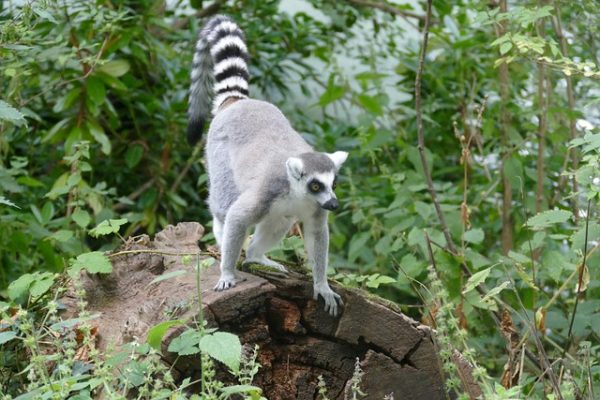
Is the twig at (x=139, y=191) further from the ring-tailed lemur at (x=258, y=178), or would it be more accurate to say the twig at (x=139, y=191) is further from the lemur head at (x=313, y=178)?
the lemur head at (x=313, y=178)

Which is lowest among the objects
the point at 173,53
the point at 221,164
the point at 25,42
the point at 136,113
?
the point at 136,113

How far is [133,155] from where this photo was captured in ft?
25.8

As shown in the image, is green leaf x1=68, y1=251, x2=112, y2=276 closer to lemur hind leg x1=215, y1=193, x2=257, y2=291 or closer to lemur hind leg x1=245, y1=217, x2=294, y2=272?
lemur hind leg x1=215, y1=193, x2=257, y2=291

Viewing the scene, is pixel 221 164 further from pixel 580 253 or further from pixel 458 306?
pixel 580 253

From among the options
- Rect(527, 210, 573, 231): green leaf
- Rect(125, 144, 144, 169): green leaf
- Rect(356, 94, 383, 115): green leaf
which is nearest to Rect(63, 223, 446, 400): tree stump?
Rect(527, 210, 573, 231): green leaf

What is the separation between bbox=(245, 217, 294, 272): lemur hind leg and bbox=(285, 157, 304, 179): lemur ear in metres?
0.37

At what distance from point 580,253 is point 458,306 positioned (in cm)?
83

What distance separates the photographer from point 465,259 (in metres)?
5.44

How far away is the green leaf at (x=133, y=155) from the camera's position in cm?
780

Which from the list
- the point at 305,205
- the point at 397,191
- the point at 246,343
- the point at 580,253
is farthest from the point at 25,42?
the point at 580,253

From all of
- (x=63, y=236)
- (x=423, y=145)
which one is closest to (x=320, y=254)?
(x=423, y=145)

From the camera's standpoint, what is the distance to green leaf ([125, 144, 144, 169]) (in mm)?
7801

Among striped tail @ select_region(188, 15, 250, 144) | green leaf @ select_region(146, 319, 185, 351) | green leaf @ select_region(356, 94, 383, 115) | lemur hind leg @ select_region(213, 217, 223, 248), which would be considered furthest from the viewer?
green leaf @ select_region(356, 94, 383, 115)

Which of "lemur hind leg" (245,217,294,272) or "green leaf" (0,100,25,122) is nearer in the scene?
"green leaf" (0,100,25,122)
